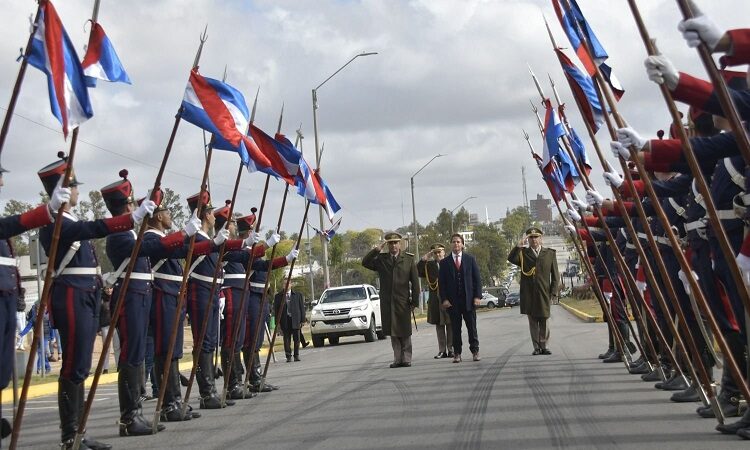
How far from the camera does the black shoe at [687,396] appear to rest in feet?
29.0

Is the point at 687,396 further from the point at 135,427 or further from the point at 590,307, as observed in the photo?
the point at 590,307

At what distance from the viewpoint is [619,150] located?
753 centimetres

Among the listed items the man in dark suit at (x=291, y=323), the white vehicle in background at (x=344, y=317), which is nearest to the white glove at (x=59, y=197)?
the man in dark suit at (x=291, y=323)

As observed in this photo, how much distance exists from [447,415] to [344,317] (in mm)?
17441

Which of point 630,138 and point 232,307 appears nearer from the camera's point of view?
point 630,138

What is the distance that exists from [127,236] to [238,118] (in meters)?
2.18

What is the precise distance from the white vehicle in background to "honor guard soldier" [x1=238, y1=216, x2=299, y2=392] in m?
13.4

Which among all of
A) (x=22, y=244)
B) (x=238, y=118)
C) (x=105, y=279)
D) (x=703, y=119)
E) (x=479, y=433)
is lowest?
(x=479, y=433)

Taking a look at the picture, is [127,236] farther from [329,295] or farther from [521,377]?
[329,295]

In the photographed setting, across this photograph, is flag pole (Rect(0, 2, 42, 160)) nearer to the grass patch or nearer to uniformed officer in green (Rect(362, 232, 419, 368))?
uniformed officer in green (Rect(362, 232, 419, 368))

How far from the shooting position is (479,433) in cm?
765

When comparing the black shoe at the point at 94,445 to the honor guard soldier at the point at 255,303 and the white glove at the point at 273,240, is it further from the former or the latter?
the white glove at the point at 273,240

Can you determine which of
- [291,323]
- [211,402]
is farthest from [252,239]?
[291,323]

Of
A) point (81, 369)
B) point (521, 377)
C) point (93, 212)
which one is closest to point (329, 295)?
point (521, 377)
